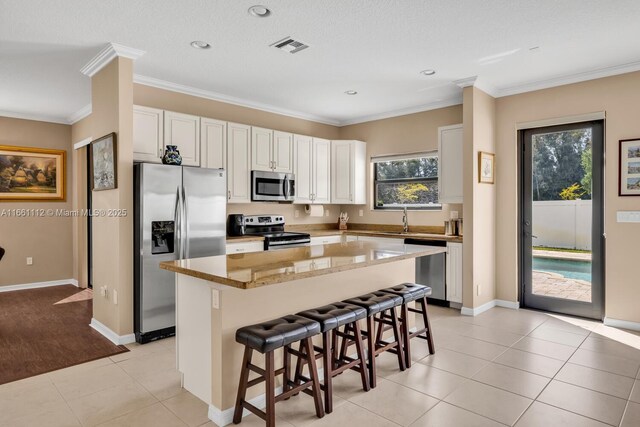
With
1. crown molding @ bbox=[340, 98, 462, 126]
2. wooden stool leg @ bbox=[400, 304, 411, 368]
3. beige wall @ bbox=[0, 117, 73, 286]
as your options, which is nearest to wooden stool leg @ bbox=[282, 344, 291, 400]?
wooden stool leg @ bbox=[400, 304, 411, 368]

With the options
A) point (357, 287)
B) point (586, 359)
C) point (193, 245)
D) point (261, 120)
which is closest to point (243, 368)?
point (357, 287)

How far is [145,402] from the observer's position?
2623 millimetres

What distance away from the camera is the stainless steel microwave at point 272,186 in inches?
205

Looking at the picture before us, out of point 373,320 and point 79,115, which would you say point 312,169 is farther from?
Result: point 79,115

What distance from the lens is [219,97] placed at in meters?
5.10

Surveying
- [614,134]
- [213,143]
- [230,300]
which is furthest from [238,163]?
[614,134]

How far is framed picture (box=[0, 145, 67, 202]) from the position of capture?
5.92 meters

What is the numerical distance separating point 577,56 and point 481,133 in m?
1.19

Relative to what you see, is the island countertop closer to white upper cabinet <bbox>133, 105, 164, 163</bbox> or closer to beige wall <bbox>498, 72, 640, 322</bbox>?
white upper cabinet <bbox>133, 105, 164, 163</bbox>

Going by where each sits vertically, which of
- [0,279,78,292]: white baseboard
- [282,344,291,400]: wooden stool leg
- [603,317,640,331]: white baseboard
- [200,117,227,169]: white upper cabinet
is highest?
[200,117,227,169]: white upper cabinet

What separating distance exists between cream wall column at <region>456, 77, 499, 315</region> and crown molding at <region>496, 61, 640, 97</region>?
0.82 ft

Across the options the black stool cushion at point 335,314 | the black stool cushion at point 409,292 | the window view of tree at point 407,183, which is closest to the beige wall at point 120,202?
the black stool cushion at point 335,314

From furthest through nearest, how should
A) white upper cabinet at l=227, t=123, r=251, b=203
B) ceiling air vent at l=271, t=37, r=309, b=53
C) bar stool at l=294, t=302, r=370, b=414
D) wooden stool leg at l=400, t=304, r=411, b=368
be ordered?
1. white upper cabinet at l=227, t=123, r=251, b=203
2. ceiling air vent at l=271, t=37, r=309, b=53
3. wooden stool leg at l=400, t=304, r=411, b=368
4. bar stool at l=294, t=302, r=370, b=414

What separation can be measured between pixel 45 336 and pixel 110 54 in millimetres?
2805
